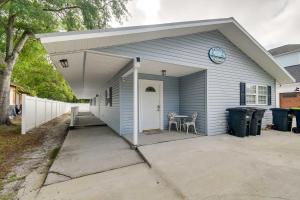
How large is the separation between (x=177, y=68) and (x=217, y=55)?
71.6 inches

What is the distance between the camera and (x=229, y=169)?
3.36 metres

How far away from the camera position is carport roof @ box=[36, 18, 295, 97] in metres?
3.91

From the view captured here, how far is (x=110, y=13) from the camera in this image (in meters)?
9.91

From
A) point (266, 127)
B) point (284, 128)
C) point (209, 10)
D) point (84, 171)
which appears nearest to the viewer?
point (84, 171)

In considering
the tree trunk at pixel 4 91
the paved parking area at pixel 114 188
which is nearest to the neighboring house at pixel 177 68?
the paved parking area at pixel 114 188

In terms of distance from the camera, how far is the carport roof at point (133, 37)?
12.8ft

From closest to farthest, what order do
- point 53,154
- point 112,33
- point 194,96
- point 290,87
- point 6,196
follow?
point 6,196 → point 112,33 → point 53,154 → point 194,96 → point 290,87

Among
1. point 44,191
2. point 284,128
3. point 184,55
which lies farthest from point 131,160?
point 284,128

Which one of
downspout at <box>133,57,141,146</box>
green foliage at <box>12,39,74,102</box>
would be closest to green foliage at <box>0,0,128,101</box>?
downspout at <box>133,57,141,146</box>

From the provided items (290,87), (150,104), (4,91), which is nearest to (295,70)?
(290,87)

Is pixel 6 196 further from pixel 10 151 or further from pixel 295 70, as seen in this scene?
pixel 295 70

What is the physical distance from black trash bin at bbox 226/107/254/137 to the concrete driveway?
117 cm

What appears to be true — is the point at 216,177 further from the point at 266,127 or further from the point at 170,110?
the point at 266,127

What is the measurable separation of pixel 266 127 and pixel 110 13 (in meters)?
10.5
